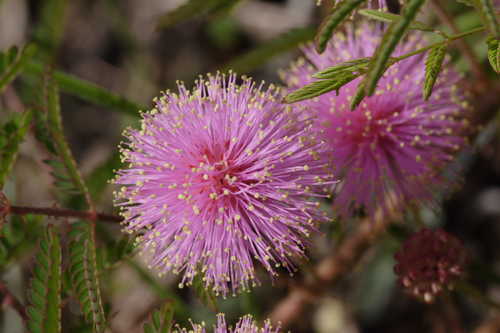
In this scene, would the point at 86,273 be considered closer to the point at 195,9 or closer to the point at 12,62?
the point at 12,62

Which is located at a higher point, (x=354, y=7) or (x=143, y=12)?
(x=143, y=12)

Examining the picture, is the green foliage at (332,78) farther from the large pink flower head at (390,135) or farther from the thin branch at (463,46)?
the thin branch at (463,46)

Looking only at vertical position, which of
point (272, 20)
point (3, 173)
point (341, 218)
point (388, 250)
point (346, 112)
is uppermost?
point (272, 20)

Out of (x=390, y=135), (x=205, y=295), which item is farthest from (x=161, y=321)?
(x=390, y=135)

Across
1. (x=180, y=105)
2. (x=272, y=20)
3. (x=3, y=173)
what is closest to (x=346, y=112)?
(x=180, y=105)

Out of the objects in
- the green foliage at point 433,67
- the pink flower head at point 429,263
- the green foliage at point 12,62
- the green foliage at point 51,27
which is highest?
the green foliage at point 51,27

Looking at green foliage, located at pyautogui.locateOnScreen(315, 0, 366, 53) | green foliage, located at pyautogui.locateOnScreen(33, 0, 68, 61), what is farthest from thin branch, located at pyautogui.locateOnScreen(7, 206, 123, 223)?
green foliage, located at pyautogui.locateOnScreen(33, 0, 68, 61)

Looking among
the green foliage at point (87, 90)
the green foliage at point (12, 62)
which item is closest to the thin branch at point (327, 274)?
the green foliage at point (87, 90)

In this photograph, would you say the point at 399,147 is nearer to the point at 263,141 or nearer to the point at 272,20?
the point at 263,141
